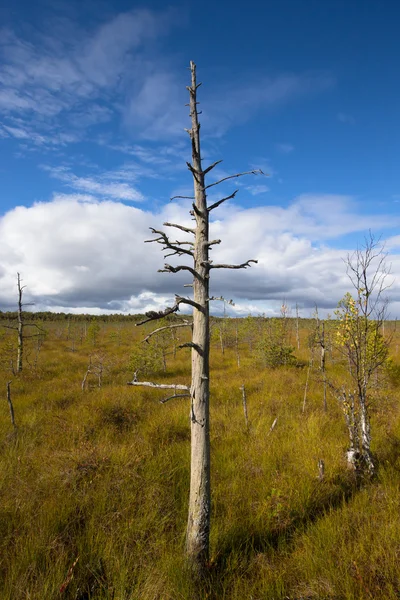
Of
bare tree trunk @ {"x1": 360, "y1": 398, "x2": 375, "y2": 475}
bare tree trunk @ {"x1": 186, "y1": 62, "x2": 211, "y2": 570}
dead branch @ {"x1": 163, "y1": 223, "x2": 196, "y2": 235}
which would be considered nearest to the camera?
bare tree trunk @ {"x1": 186, "y1": 62, "x2": 211, "y2": 570}

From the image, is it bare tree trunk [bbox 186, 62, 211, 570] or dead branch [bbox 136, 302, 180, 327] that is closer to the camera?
dead branch [bbox 136, 302, 180, 327]

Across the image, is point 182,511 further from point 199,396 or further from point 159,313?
point 159,313

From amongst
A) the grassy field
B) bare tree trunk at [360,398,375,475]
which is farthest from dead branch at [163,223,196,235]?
bare tree trunk at [360,398,375,475]

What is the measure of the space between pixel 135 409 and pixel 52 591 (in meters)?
7.38

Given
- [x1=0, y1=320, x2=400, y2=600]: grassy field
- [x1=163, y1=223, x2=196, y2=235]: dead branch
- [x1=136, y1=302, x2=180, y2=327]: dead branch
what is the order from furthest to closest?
1. [x1=163, y1=223, x2=196, y2=235]: dead branch
2. [x1=0, y1=320, x2=400, y2=600]: grassy field
3. [x1=136, y1=302, x2=180, y2=327]: dead branch

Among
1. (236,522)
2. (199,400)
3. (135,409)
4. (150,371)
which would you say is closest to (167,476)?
(236,522)

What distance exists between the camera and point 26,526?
15.1 ft

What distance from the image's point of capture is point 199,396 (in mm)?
3963

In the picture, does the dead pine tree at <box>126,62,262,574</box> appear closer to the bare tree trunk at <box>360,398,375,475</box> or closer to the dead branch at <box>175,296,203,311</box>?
the dead branch at <box>175,296,203,311</box>

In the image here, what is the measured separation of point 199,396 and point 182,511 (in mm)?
2972

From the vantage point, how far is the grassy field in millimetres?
3764

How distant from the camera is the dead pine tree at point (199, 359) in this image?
3955mm

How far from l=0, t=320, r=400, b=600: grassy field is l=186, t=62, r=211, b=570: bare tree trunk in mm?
475

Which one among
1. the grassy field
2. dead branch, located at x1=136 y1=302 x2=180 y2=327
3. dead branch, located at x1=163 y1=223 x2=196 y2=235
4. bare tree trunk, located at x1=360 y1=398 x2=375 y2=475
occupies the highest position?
dead branch, located at x1=163 y1=223 x2=196 y2=235
